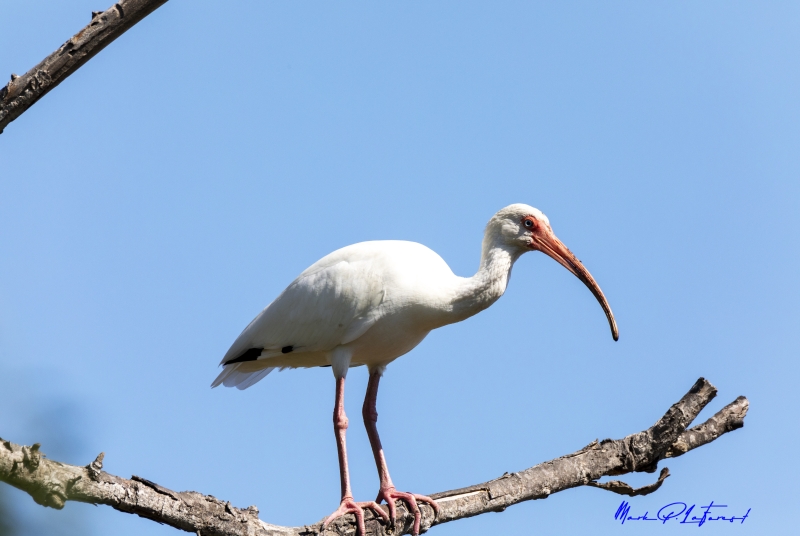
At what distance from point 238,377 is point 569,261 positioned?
133 inches

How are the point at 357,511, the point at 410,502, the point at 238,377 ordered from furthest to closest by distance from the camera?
the point at 238,377 → the point at 410,502 → the point at 357,511

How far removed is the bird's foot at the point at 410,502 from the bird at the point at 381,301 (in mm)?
13

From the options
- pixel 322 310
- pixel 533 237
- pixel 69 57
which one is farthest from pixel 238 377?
pixel 69 57

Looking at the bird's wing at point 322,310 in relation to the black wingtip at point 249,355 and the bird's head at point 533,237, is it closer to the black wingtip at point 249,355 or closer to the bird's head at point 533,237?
the black wingtip at point 249,355

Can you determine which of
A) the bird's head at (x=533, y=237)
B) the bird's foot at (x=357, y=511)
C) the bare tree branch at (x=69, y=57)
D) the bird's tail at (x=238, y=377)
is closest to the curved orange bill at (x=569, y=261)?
the bird's head at (x=533, y=237)

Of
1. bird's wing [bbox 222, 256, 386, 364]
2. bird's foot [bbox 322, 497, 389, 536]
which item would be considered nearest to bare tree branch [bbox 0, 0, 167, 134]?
bird's wing [bbox 222, 256, 386, 364]

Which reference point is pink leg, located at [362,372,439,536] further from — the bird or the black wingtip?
the black wingtip

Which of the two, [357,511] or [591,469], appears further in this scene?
[591,469]

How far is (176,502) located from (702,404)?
3.92m

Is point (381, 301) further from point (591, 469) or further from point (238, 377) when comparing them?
point (591, 469)

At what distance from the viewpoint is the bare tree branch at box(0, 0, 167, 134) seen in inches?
187

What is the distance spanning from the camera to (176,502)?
17.3 feet

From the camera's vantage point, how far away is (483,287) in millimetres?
7277

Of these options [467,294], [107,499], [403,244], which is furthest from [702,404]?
[107,499]
